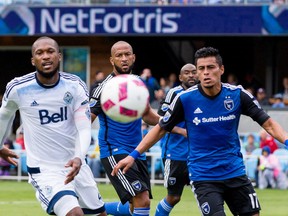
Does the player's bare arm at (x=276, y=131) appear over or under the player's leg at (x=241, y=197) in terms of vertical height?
over

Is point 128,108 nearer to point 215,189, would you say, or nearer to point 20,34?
point 215,189

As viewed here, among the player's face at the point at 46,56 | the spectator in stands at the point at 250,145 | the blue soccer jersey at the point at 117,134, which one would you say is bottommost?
the spectator in stands at the point at 250,145

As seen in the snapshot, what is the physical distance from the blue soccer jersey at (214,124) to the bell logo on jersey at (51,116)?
1.00 metres

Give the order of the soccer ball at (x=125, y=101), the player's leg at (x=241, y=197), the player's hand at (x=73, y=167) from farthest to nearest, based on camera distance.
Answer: the player's leg at (x=241, y=197) < the player's hand at (x=73, y=167) < the soccer ball at (x=125, y=101)

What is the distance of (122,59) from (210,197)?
3105mm

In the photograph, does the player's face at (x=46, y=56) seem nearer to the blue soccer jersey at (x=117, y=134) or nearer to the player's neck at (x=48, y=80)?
the player's neck at (x=48, y=80)

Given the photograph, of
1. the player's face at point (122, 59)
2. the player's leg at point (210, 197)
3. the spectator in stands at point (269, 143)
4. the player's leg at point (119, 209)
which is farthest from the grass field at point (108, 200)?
the player's leg at point (210, 197)

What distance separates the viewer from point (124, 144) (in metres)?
12.0

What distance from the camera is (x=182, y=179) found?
531 inches

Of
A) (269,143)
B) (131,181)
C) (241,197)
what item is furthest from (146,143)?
(269,143)

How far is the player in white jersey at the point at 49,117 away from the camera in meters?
9.59

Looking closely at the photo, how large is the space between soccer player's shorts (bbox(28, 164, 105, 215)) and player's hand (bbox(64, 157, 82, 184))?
10.9 inches

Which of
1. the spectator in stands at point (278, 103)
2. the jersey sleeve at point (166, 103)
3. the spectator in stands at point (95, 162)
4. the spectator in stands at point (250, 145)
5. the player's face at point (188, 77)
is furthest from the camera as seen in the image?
the spectator in stands at point (278, 103)

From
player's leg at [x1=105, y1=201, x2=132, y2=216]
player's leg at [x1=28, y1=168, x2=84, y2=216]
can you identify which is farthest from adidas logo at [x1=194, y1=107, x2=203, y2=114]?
player's leg at [x1=105, y1=201, x2=132, y2=216]
